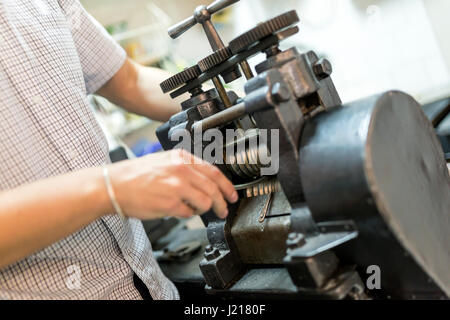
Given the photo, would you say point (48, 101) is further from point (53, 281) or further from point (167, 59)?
point (167, 59)

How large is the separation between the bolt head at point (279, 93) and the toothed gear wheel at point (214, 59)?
182 mm

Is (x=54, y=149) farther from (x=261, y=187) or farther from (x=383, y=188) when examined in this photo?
(x=383, y=188)

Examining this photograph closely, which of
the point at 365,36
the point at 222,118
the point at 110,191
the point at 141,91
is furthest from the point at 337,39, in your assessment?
the point at 110,191

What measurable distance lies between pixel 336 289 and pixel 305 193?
170 mm

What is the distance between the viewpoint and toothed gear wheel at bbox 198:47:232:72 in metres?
0.83

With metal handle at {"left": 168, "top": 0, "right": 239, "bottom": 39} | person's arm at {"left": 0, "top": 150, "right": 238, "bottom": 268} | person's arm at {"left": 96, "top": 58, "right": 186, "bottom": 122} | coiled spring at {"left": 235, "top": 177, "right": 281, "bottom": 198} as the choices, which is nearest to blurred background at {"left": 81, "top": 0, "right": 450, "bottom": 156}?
person's arm at {"left": 96, "top": 58, "right": 186, "bottom": 122}

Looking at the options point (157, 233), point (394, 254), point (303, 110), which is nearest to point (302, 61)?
point (303, 110)

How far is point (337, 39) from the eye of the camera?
13.8ft

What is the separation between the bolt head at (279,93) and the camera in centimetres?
68

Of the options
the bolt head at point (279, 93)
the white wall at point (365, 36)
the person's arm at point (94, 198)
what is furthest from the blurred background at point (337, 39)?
the bolt head at point (279, 93)

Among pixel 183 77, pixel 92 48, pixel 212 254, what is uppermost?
pixel 92 48

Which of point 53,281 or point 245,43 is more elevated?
point 245,43

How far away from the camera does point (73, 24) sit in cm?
122

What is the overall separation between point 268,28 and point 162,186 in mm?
357
